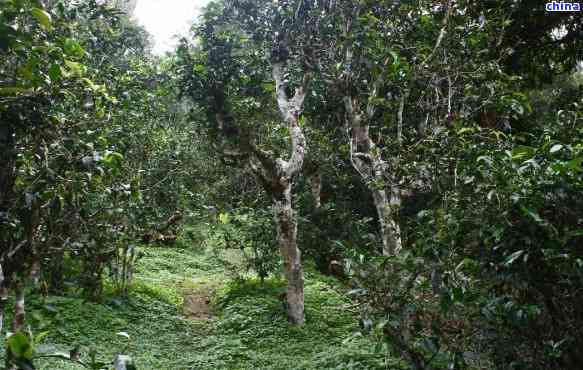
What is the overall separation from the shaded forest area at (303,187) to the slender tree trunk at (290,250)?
0.12 ft

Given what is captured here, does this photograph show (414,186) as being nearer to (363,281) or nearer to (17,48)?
(363,281)

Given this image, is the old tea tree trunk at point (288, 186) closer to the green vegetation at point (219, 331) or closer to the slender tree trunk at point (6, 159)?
the green vegetation at point (219, 331)

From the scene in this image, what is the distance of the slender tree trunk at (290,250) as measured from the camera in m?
8.17

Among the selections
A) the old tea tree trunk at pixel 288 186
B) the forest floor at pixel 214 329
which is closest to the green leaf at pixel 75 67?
the forest floor at pixel 214 329

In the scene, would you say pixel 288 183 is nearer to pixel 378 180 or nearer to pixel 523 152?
pixel 378 180

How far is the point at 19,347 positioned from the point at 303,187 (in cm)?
1097

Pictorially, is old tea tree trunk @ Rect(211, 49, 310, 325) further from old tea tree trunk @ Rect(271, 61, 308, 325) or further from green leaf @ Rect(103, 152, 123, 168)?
green leaf @ Rect(103, 152, 123, 168)

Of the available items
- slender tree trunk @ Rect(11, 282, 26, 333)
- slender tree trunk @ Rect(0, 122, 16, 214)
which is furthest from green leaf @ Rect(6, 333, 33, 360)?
slender tree trunk @ Rect(11, 282, 26, 333)

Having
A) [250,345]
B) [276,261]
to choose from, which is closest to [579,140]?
[250,345]

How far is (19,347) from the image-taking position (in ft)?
4.32

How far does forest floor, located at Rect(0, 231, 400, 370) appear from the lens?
6832 millimetres

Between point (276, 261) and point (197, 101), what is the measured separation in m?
3.82

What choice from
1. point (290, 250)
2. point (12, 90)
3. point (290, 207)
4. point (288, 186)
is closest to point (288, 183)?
point (288, 186)

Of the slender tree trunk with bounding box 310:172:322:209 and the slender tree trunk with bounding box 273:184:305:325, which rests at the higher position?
the slender tree trunk with bounding box 310:172:322:209
